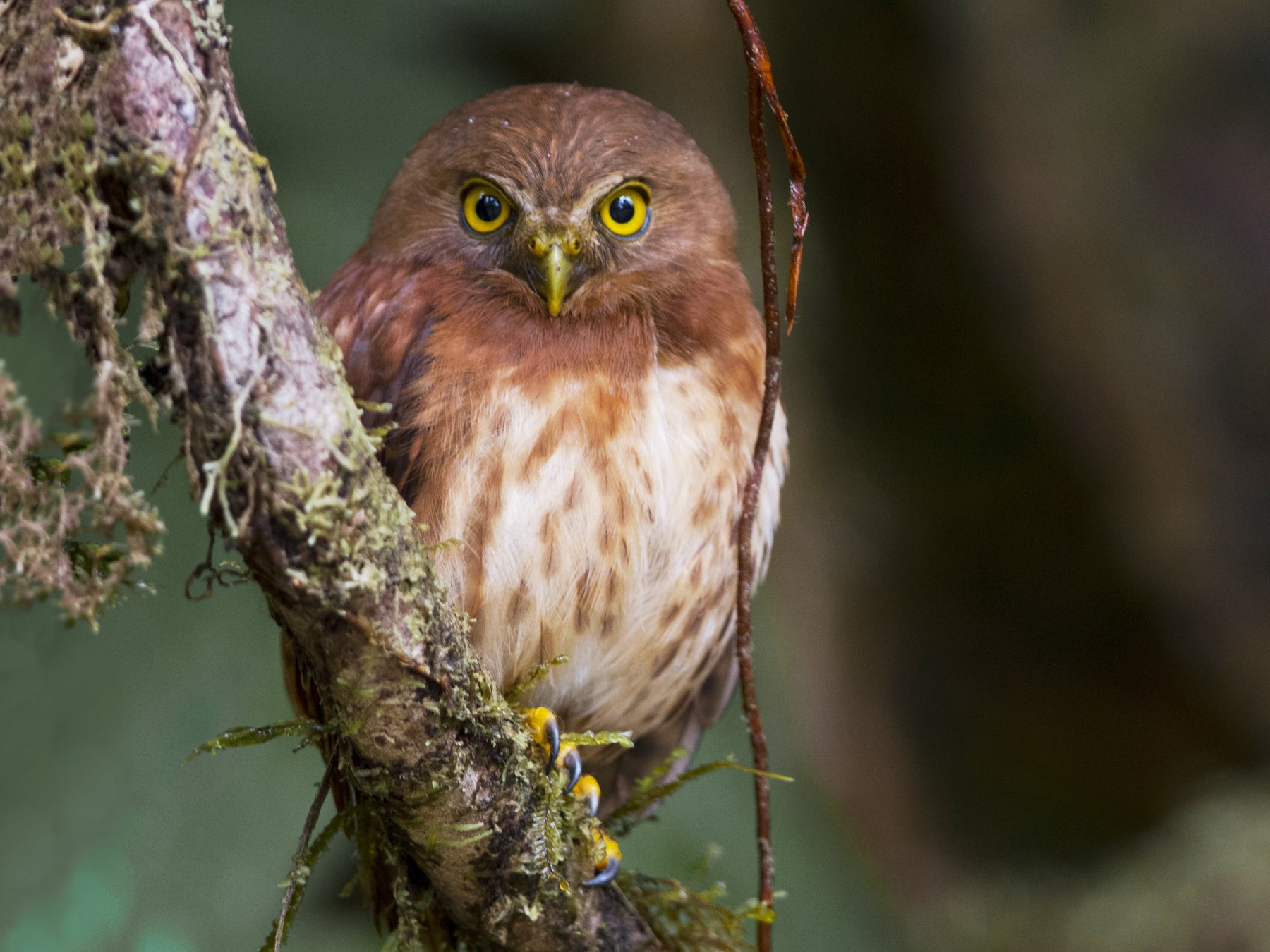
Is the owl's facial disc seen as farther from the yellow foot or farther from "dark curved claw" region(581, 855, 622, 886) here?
"dark curved claw" region(581, 855, 622, 886)

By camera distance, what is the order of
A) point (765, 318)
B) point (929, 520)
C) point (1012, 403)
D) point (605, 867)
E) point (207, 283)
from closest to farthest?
point (207, 283) < point (765, 318) < point (605, 867) < point (1012, 403) < point (929, 520)

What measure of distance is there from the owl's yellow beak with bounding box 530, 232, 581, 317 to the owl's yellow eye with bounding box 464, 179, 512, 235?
0.41 ft

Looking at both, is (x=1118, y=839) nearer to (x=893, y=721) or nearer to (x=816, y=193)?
(x=893, y=721)

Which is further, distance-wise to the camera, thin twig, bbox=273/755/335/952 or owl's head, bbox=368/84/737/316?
owl's head, bbox=368/84/737/316

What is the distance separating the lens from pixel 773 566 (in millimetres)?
4676

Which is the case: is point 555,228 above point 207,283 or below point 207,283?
above

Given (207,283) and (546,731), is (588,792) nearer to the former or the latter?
(546,731)

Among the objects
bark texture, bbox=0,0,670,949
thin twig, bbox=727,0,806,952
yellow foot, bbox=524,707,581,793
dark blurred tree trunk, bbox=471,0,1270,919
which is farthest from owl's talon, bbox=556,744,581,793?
dark blurred tree trunk, bbox=471,0,1270,919

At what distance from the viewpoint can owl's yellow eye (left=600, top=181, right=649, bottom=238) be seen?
186 centimetres

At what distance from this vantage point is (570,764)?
5.69 ft

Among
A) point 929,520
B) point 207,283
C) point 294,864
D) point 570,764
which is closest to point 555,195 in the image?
point 207,283

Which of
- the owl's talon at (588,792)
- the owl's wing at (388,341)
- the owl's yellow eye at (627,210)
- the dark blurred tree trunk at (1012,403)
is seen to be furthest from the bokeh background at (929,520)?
the owl's yellow eye at (627,210)

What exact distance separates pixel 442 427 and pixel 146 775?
1.76m

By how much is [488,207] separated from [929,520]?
10.2 ft
